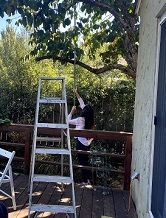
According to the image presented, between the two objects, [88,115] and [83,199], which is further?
[88,115]

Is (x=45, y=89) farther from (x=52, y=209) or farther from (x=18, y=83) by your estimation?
(x=52, y=209)

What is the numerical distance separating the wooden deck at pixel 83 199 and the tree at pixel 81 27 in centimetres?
187

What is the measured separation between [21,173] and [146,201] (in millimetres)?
2448

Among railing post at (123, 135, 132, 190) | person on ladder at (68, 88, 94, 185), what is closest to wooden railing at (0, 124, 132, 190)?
railing post at (123, 135, 132, 190)

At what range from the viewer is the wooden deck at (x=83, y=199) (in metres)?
2.93

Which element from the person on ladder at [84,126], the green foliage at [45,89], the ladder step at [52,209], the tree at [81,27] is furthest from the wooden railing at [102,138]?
the green foliage at [45,89]

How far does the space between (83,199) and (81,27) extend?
3.05m

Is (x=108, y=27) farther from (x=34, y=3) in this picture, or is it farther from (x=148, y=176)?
(x=148, y=176)

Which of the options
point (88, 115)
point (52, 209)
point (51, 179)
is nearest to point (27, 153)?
point (88, 115)

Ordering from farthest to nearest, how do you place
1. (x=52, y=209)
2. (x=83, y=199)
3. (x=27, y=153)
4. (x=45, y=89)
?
(x=45, y=89) → (x=27, y=153) → (x=83, y=199) → (x=52, y=209)

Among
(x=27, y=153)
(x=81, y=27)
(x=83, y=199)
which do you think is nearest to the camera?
(x=83, y=199)

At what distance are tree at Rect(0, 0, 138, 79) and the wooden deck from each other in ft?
6.15

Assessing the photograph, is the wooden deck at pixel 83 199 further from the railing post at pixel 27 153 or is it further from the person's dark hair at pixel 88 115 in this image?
the person's dark hair at pixel 88 115

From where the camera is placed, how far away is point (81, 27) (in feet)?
15.9
